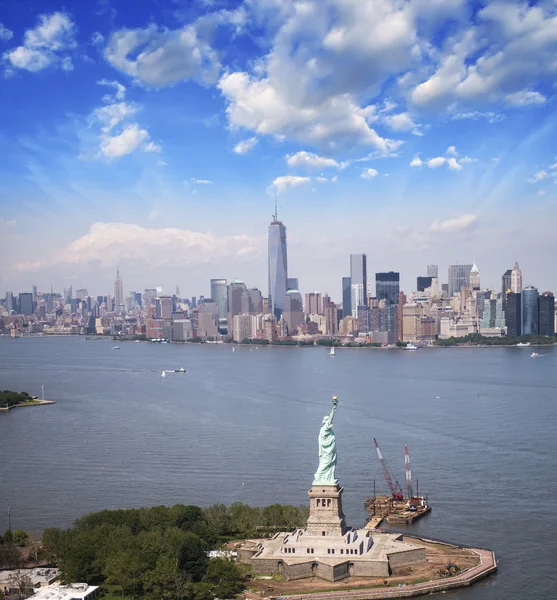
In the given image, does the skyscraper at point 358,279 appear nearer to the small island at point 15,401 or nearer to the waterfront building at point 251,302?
the waterfront building at point 251,302

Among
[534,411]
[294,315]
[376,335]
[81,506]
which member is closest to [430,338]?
[376,335]

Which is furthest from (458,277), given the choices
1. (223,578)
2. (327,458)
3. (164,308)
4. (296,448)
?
(223,578)

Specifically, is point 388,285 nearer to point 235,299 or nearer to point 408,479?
point 235,299

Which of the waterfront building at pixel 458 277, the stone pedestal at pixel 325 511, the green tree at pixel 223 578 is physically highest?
the waterfront building at pixel 458 277

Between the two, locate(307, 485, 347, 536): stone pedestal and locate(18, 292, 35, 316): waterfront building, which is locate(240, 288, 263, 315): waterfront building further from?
locate(307, 485, 347, 536): stone pedestal

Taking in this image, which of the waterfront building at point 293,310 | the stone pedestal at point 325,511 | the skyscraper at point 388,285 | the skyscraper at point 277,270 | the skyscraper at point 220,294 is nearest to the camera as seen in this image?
the stone pedestal at point 325,511

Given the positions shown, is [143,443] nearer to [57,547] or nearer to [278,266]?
[57,547]

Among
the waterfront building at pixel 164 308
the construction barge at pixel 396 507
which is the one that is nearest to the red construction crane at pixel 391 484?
the construction barge at pixel 396 507
